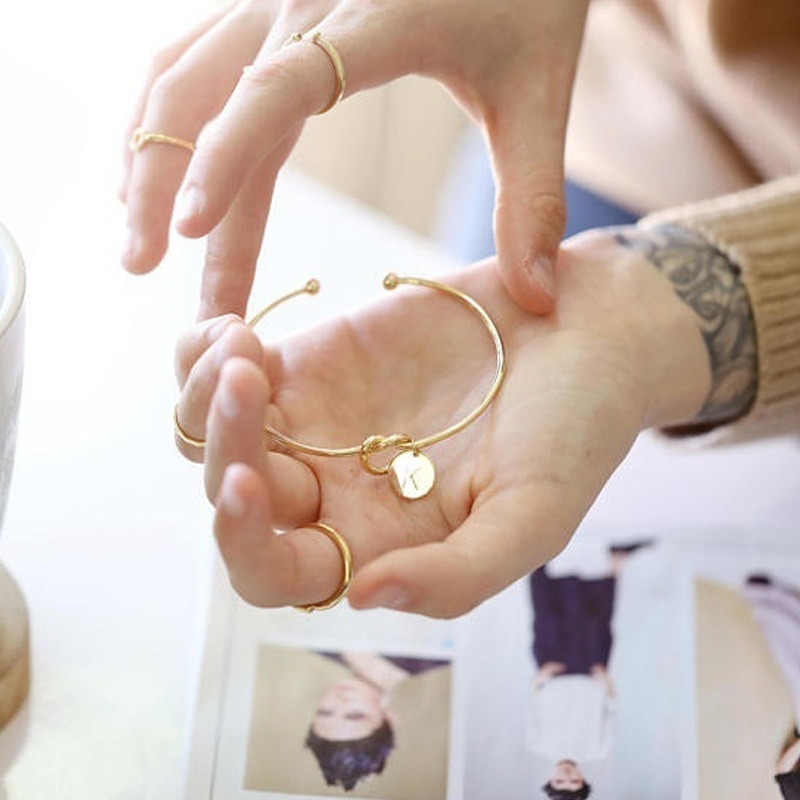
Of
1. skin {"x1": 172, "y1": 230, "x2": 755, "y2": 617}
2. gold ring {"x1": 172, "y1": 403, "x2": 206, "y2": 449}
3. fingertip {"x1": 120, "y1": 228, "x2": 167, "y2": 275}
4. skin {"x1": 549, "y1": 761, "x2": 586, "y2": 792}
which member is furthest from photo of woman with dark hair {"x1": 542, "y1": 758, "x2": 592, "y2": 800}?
fingertip {"x1": 120, "y1": 228, "x2": 167, "y2": 275}

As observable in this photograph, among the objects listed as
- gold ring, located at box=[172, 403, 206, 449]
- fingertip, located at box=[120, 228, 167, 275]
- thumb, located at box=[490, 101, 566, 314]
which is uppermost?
thumb, located at box=[490, 101, 566, 314]

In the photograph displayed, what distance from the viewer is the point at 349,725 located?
0.65 m

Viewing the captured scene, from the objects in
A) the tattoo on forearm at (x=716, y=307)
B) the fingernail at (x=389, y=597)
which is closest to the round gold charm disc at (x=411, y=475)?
the fingernail at (x=389, y=597)

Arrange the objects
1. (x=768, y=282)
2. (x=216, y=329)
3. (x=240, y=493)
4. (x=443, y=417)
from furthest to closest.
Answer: (x=768, y=282) → (x=443, y=417) → (x=216, y=329) → (x=240, y=493)

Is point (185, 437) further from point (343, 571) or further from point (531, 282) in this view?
point (531, 282)

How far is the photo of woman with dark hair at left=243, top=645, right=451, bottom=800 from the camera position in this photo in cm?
62

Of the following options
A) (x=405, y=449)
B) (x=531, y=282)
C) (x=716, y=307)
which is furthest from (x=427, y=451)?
(x=716, y=307)

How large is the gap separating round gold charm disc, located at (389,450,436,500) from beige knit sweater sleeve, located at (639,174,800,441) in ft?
0.84

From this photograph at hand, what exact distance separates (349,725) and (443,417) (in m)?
0.17

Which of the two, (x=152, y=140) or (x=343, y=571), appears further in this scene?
(x=152, y=140)

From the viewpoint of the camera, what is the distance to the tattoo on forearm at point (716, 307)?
77 cm

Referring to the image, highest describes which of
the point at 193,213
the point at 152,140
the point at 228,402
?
the point at 152,140

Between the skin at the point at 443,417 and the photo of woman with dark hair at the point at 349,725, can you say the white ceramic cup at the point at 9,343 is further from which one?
the photo of woman with dark hair at the point at 349,725

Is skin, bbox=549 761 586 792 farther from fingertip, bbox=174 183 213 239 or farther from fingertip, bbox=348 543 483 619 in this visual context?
fingertip, bbox=174 183 213 239
